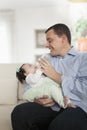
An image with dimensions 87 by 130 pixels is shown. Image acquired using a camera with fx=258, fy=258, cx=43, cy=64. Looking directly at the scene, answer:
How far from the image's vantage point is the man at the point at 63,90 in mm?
1797

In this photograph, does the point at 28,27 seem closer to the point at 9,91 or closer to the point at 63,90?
the point at 9,91

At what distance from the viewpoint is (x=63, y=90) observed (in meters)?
1.84

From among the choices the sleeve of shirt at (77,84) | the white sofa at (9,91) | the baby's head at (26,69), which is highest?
the baby's head at (26,69)

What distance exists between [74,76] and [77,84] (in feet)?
0.23

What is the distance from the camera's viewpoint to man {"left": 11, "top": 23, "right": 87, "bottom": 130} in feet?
5.90

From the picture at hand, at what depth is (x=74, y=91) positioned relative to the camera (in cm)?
185

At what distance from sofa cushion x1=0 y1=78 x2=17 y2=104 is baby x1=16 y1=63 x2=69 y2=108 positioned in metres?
0.31

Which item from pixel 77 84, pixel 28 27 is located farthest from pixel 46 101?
pixel 28 27

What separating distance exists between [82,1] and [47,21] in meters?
0.88

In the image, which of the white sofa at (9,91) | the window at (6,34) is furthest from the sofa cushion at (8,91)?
the window at (6,34)

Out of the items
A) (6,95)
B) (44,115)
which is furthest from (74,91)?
(6,95)

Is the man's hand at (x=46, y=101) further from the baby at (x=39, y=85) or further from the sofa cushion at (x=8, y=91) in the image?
the sofa cushion at (x=8, y=91)

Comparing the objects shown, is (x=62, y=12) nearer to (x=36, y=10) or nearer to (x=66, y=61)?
(x=36, y=10)

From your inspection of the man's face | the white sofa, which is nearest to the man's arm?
the man's face
